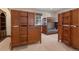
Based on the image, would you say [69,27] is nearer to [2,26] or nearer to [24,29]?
[24,29]

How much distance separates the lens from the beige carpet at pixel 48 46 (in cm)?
164

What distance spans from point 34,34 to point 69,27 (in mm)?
723

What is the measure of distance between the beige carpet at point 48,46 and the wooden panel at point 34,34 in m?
0.10

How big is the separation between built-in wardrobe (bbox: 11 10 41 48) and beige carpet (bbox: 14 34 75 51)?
0.10 m

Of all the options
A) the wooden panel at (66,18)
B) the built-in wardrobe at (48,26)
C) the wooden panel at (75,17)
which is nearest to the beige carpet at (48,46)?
the built-in wardrobe at (48,26)

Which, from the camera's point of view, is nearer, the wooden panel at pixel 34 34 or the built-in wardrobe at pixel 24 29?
the built-in wardrobe at pixel 24 29

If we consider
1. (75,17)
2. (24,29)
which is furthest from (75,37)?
(24,29)

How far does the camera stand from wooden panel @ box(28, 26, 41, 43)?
5.82ft

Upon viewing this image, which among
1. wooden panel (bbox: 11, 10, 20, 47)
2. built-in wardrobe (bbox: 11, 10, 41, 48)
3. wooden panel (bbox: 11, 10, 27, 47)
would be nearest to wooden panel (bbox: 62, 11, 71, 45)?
built-in wardrobe (bbox: 11, 10, 41, 48)

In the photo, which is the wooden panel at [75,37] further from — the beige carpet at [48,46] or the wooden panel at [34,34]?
the wooden panel at [34,34]

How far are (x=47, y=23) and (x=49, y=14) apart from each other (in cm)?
19

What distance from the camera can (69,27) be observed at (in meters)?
1.70
